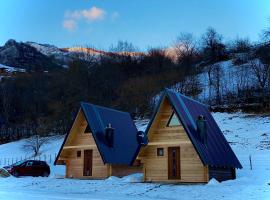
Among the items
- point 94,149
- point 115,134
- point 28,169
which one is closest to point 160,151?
point 94,149

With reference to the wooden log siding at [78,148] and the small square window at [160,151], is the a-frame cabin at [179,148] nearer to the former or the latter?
the small square window at [160,151]

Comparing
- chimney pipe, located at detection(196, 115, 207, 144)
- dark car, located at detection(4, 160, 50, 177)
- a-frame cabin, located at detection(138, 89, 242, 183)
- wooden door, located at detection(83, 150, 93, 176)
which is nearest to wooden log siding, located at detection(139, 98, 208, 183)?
a-frame cabin, located at detection(138, 89, 242, 183)

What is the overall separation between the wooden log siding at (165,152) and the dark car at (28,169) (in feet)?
41.9

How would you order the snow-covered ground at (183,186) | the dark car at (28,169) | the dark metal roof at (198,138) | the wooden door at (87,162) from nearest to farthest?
the snow-covered ground at (183,186) → the dark metal roof at (198,138) → the wooden door at (87,162) → the dark car at (28,169)

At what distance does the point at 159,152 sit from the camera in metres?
25.4

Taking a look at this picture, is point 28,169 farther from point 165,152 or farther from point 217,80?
point 217,80

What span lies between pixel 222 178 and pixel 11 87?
6421 centimetres

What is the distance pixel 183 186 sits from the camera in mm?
21859

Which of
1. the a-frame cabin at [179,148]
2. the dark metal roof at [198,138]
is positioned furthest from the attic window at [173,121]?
the dark metal roof at [198,138]

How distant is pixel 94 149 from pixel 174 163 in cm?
759

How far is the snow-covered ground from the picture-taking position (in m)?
18.3

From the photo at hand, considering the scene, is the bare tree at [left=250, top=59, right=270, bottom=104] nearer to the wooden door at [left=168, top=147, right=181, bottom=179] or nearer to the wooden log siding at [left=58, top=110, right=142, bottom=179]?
the wooden log siding at [left=58, top=110, right=142, bottom=179]

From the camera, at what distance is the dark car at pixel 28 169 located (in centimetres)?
3347

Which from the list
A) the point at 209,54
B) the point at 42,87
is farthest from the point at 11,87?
the point at 209,54
